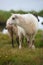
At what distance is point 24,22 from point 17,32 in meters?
2.76

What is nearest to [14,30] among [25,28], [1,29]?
[25,28]

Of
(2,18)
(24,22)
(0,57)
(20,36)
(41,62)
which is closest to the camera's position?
(41,62)

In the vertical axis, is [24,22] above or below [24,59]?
Answer: above

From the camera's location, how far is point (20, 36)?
15.9 metres

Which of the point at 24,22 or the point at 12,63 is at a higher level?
the point at 24,22

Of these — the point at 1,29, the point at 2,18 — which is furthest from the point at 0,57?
the point at 2,18

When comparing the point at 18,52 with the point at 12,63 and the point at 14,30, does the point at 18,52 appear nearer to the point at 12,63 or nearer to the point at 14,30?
the point at 12,63

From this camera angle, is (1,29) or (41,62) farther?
(1,29)

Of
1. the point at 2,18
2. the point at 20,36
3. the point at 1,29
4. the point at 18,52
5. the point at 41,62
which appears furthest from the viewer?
the point at 2,18

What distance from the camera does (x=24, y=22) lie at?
46.0 ft

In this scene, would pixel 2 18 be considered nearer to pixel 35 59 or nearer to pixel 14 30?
pixel 14 30

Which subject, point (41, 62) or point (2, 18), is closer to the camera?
point (41, 62)

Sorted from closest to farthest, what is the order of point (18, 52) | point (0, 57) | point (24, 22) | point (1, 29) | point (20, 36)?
point (0, 57)
point (18, 52)
point (24, 22)
point (20, 36)
point (1, 29)

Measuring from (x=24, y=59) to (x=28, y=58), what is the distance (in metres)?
0.15
